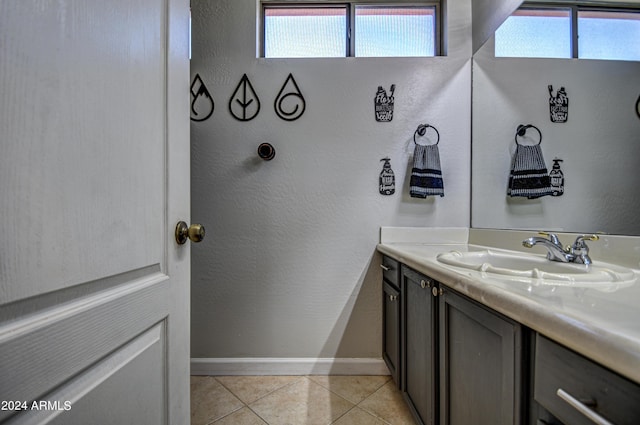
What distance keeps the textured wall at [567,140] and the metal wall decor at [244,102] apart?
1433 mm

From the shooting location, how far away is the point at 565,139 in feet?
3.90

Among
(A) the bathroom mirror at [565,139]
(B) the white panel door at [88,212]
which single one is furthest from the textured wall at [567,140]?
(B) the white panel door at [88,212]

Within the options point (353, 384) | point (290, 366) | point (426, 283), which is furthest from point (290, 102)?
point (353, 384)

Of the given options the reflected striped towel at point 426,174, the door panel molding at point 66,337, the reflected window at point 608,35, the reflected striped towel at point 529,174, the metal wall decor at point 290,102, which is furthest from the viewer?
the metal wall decor at point 290,102

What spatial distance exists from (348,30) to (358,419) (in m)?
2.34

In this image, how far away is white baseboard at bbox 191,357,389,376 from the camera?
1674 millimetres

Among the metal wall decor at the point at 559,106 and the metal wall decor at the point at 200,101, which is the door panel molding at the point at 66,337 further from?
the metal wall decor at the point at 559,106

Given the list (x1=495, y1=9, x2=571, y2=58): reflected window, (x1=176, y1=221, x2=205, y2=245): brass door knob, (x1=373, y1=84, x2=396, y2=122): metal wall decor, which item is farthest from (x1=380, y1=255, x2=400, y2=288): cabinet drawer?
(x1=495, y1=9, x2=571, y2=58): reflected window

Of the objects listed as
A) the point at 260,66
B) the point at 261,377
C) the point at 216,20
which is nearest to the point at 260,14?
the point at 216,20

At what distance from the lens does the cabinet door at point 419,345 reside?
0.97 metres

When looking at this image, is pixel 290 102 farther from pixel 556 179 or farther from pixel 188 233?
pixel 556 179

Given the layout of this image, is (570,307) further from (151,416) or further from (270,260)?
(270,260)

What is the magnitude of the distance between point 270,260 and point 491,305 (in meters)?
1.32

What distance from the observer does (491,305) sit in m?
0.62
